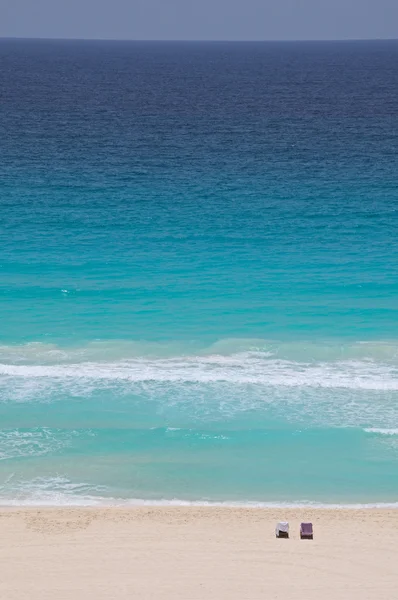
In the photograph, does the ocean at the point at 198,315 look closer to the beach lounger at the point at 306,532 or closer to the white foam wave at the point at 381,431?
the white foam wave at the point at 381,431

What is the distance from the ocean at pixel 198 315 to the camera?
26516 mm

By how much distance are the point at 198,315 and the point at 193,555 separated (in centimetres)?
1758

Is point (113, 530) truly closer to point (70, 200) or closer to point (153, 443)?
point (153, 443)

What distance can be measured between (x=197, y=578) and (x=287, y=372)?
1260cm

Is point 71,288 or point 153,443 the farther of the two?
point 71,288

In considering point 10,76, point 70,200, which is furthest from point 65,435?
point 10,76

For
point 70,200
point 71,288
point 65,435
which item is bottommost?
point 65,435

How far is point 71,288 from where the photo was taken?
41.3 m

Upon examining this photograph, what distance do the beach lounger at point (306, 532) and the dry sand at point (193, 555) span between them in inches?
5.5

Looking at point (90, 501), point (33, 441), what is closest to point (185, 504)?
point (90, 501)

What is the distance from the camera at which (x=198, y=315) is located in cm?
3822

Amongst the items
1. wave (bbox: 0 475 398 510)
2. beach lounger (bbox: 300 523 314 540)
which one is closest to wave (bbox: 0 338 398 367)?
wave (bbox: 0 475 398 510)

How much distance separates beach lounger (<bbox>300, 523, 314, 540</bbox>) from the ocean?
2.63 meters

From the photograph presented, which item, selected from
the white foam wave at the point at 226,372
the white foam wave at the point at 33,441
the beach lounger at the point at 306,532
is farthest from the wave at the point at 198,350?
the beach lounger at the point at 306,532
